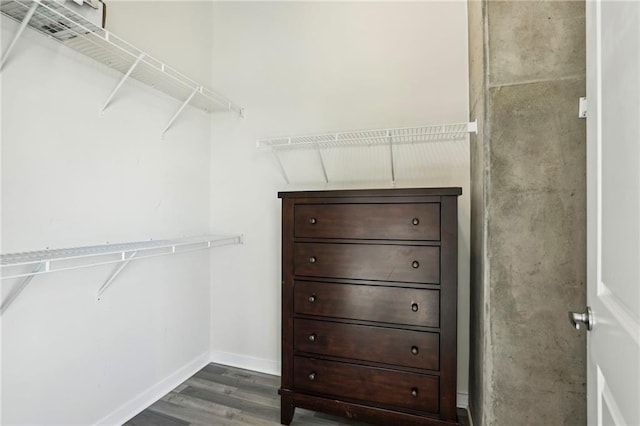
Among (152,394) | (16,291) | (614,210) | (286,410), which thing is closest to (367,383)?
(286,410)

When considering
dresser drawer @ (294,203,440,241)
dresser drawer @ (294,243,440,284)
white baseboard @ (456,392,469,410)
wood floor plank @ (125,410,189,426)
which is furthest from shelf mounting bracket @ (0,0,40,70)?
white baseboard @ (456,392,469,410)

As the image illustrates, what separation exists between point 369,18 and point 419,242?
5.04ft

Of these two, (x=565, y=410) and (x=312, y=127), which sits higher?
(x=312, y=127)

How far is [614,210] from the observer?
2.21 ft

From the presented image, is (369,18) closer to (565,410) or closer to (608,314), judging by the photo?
(608,314)

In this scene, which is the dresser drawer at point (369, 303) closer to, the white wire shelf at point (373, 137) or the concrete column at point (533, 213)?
the concrete column at point (533, 213)

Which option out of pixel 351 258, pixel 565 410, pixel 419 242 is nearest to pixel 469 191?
pixel 419 242

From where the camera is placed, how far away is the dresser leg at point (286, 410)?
162 centimetres

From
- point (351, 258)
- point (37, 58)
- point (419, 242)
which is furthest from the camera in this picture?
point (351, 258)

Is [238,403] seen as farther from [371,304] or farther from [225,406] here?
[371,304]

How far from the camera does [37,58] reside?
50.6 inches

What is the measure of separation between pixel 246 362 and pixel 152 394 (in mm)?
638

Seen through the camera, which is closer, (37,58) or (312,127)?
(37,58)

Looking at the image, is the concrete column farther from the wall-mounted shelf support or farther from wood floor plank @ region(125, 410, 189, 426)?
wood floor plank @ region(125, 410, 189, 426)
